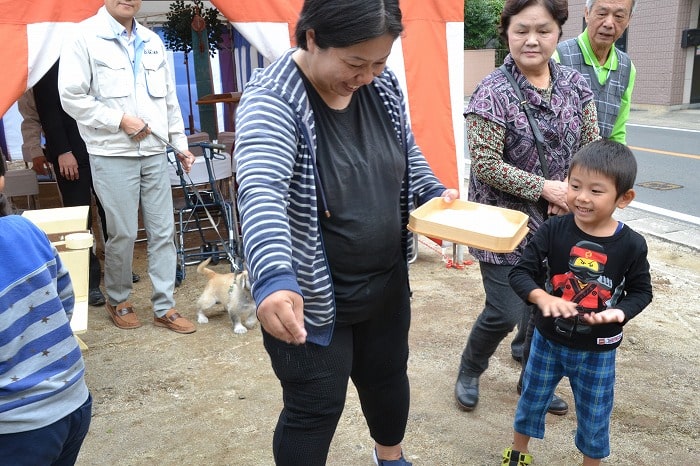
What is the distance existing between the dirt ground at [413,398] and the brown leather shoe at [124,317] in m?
0.06

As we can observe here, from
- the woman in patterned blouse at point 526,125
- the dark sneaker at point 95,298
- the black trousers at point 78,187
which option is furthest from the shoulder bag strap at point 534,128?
the dark sneaker at point 95,298

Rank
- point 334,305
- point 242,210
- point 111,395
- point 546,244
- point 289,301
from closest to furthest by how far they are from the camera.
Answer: point 289,301
point 242,210
point 334,305
point 546,244
point 111,395

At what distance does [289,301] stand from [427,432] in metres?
1.81

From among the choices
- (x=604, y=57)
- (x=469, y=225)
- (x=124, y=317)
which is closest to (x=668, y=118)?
(x=604, y=57)

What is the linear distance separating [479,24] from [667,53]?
12.6 meters

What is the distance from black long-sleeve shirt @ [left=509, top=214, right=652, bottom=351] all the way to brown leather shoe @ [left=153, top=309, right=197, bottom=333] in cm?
257

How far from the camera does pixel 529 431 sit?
2537 mm

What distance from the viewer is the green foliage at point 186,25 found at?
709 centimetres

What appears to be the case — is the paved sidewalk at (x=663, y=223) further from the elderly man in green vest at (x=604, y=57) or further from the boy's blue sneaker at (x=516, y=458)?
the boy's blue sneaker at (x=516, y=458)

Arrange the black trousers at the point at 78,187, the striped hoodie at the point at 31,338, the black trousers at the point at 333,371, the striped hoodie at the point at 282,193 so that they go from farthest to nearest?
the black trousers at the point at 78,187 → the black trousers at the point at 333,371 → the striped hoodie at the point at 31,338 → the striped hoodie at the point at 282,193

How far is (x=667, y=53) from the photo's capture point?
17875 mm

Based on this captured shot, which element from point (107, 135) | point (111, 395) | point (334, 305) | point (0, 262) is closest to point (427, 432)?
point (334, 305)

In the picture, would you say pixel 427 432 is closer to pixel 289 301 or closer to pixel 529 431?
pixel 529 431

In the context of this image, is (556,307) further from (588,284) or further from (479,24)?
(479,24)
